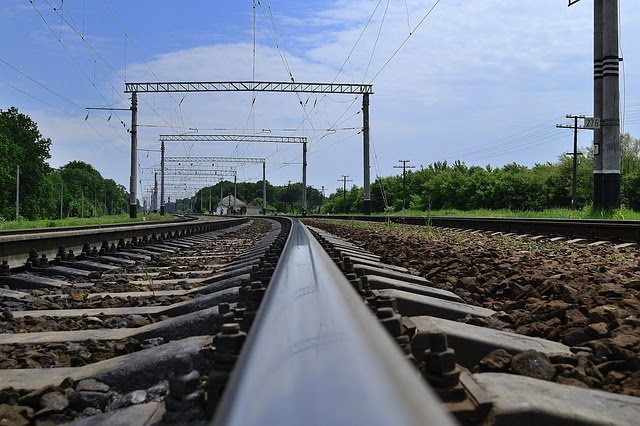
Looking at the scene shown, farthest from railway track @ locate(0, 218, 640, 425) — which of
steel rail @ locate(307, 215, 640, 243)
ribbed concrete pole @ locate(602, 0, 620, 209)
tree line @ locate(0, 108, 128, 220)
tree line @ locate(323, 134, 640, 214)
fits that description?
tree line @ locate(323, 134, 640, 214)

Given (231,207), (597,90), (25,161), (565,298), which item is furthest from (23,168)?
(565,298)

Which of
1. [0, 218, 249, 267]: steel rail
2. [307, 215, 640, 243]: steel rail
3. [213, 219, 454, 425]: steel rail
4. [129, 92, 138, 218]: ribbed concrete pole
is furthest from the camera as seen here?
[129, 92, 138, 218]: ribbed concrete pole

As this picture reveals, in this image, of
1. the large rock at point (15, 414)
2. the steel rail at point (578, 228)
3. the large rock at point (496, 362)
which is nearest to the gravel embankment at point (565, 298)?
the large rock at point (496, 362)

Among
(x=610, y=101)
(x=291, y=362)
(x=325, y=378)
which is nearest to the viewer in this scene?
(x=325, y=378)

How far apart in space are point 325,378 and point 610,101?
17675 mm

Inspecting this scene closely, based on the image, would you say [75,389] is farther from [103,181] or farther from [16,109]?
[103,181]

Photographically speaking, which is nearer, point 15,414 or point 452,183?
point 15,414

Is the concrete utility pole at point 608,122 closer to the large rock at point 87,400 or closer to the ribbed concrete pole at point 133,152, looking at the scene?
the large rock at point 87,400

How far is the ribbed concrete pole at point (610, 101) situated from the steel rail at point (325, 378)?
1658 centimetres

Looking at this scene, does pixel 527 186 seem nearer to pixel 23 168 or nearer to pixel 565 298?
pixel 23 168

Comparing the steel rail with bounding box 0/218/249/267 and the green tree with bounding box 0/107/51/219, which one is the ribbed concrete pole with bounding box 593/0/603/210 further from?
the green tree with bounding box 0/107/51/219

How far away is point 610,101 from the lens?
53.5 feet

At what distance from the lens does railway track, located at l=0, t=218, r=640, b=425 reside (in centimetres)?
87

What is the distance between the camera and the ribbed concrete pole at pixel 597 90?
1633cm
